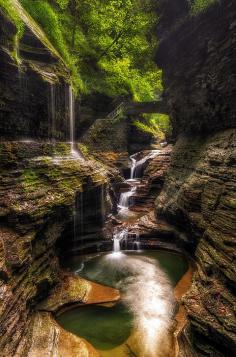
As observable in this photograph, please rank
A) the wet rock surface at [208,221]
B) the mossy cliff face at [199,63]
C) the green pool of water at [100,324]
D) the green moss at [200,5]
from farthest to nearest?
the green moss at [200,5], the mossy cliff face at [199,63], the green pool of water at [100,324], the wet rock surface at [208,221]

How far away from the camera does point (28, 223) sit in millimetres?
8219

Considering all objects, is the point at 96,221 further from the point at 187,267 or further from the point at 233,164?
the point at 233,164

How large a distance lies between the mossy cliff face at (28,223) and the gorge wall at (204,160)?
463 cm

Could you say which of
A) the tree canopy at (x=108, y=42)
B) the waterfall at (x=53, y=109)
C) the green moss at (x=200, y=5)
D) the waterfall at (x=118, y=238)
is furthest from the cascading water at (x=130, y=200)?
the green moss at (x=200, y=5)

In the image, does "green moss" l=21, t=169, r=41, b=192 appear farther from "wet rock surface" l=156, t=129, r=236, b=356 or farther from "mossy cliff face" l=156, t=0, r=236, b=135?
"mossy cliff face" l=156, t=0, r=236, b=135

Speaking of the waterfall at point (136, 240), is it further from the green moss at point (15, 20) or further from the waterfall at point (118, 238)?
the green moss at point (15, 20)

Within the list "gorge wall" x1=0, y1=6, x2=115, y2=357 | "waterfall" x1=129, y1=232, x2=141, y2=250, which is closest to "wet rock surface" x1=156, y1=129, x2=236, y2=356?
"waterfall" x1=129, y1=232, x2=141, y2=250

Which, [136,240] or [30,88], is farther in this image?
[136,240]

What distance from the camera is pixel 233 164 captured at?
9633 millimetres

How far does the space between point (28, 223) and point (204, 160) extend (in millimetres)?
8730

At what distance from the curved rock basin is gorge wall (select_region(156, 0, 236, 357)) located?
1.07 meters

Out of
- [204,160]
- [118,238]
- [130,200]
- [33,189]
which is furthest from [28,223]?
[130,200]

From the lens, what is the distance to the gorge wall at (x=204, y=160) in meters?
6.56

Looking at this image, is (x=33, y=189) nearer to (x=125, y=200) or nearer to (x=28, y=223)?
(x=28, y=223)
